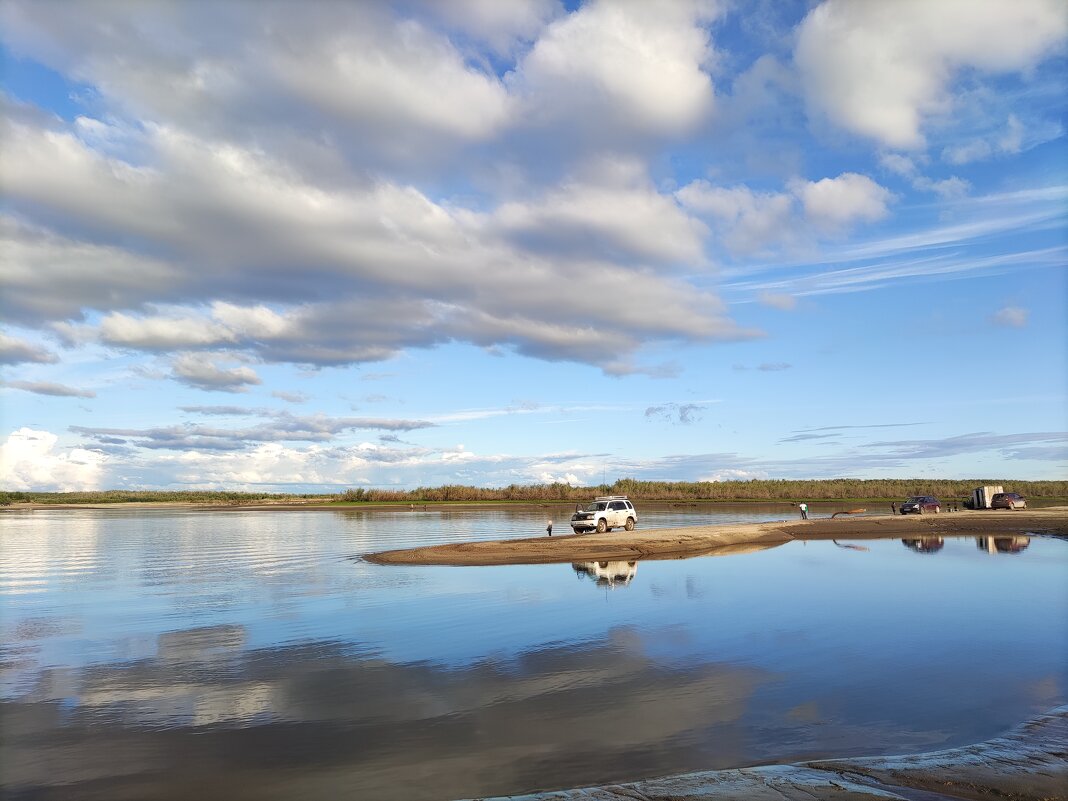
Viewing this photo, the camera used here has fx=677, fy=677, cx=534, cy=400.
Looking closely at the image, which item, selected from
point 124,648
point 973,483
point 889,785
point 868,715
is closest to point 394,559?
point 124,648

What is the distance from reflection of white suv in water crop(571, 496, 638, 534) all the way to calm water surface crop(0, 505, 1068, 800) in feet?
62.6

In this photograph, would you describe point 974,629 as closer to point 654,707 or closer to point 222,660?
point 654,707

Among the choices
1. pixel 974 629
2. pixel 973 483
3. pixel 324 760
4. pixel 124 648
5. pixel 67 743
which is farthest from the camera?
pixel 973 483

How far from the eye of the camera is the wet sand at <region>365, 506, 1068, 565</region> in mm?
37188

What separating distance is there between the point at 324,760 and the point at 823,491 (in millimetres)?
126513

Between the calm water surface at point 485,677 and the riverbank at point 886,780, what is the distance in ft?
1.65

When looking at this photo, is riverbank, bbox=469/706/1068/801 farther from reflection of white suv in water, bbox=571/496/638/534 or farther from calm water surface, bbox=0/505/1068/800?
reflection of white suv in water, bbox=571/496/638/534

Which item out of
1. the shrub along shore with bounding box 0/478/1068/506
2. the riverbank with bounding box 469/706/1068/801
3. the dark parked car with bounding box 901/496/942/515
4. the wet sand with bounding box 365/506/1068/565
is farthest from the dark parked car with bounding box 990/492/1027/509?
the riverbank with bounding box 469/706/1068/801

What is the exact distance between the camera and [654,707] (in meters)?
12.0

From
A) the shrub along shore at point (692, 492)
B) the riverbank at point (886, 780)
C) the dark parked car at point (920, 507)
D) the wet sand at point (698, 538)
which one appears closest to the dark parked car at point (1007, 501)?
the wet sand at point (698, 538)

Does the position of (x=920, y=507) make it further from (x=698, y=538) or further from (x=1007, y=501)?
(x=698, y=538)

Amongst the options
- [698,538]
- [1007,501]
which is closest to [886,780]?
[698,538]

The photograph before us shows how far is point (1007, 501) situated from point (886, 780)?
271ft

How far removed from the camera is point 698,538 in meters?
43.8
